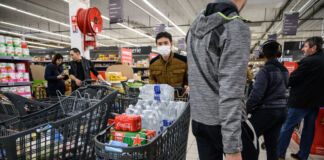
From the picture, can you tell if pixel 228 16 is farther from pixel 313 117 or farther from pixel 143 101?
pixel 313 117

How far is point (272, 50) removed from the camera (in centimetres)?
210

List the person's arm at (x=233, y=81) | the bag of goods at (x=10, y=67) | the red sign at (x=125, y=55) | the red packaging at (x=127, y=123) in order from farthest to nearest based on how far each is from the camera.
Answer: the red sign at (x=125, y=55), the bag of goods at (x=10, y=67), the red packaging at (x=127, y=123), the person's arm at (x=233, y=81)

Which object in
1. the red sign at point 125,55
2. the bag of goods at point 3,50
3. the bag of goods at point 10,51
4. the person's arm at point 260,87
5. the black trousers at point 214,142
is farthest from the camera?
the red sign at point 125,55

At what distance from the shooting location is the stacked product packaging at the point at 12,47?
2805 millimetres

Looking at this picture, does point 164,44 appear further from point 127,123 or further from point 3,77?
point 3,77

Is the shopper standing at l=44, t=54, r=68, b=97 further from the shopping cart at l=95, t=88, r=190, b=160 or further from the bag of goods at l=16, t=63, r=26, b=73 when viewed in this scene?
the shopping cart at l=95, t=88, r=190, b=160

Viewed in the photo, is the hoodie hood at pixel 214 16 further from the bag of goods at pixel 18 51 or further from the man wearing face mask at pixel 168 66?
the bag of goods at pixel 18 51

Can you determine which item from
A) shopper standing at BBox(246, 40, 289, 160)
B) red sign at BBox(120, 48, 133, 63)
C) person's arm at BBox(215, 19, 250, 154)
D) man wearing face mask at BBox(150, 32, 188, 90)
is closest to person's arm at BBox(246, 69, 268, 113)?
shopper standing at BBox(246, 40, 289, 160)

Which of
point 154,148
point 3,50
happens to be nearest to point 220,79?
point 154,148

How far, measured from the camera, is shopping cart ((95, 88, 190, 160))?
87 centimetres

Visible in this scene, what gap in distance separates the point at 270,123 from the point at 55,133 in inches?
85.3

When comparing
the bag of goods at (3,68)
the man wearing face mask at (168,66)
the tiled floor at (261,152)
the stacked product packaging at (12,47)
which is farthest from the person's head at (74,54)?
the tiled floor at (261,152)

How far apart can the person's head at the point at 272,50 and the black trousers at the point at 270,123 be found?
620 mm

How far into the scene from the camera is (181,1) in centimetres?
1176
